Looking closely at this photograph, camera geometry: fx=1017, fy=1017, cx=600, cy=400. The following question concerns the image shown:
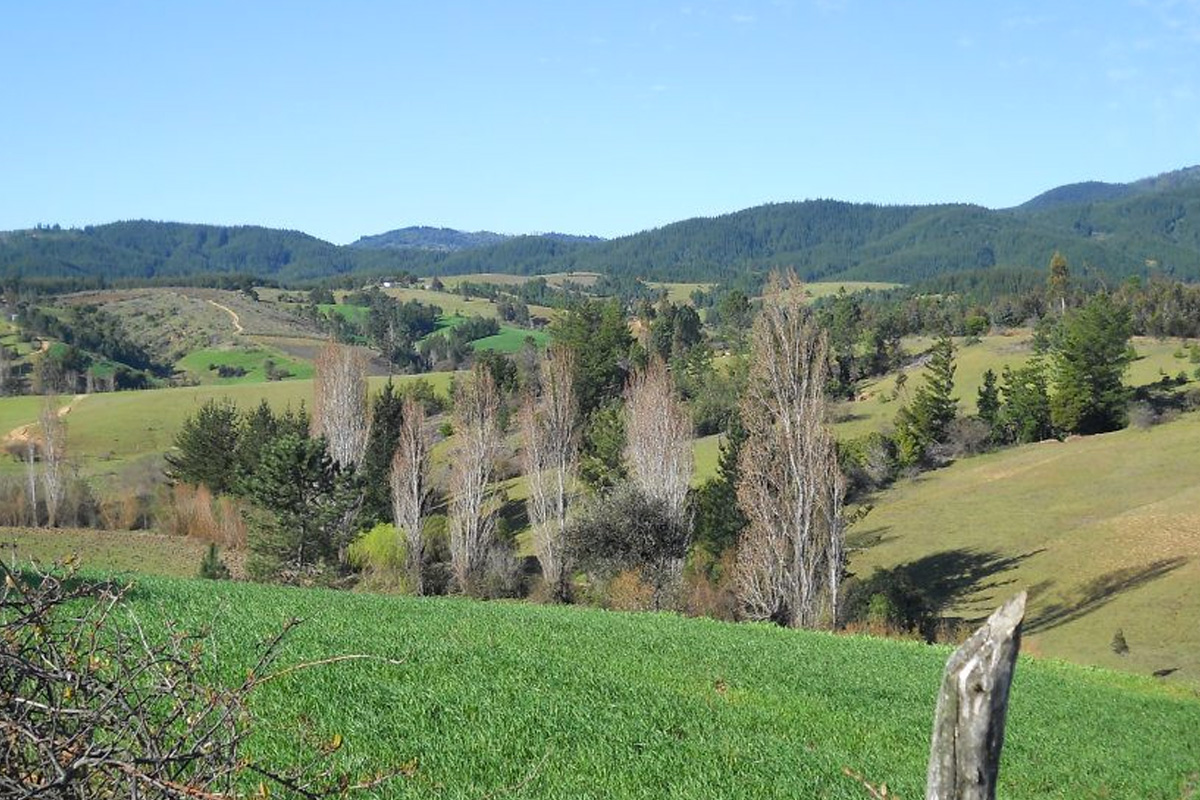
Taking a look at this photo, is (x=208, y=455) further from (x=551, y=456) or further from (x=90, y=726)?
(x=90, y=726)

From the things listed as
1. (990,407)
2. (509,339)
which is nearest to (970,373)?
(990,407)

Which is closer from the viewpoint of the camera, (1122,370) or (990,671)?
(990,671)

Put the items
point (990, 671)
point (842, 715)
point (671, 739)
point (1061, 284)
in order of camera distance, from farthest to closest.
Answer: point (1061, 284) < point (842, 715) < point (671, 739) < point (990, 671)

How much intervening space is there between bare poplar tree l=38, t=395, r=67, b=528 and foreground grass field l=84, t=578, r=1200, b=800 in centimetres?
3880

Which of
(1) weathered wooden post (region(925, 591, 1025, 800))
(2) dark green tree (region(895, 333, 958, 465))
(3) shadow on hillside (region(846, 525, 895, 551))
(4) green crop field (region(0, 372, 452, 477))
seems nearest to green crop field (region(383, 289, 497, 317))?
(4) green crop field (region(0, 372, 452, 477))

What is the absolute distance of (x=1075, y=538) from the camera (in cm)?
4662

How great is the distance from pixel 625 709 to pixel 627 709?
0.10ft

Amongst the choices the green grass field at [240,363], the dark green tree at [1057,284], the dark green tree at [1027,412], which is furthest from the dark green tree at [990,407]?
the green grass field at [240,363]

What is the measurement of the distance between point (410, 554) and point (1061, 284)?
94006mm

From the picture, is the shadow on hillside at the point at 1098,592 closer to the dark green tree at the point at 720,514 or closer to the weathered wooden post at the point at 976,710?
the dark green tree at the point at 720,514

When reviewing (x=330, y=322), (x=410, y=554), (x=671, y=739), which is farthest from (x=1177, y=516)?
(x=330, y=322)

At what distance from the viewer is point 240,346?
134 meters

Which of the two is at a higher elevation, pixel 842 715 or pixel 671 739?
pixel 671 739

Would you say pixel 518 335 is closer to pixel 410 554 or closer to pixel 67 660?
pixel 410 554
